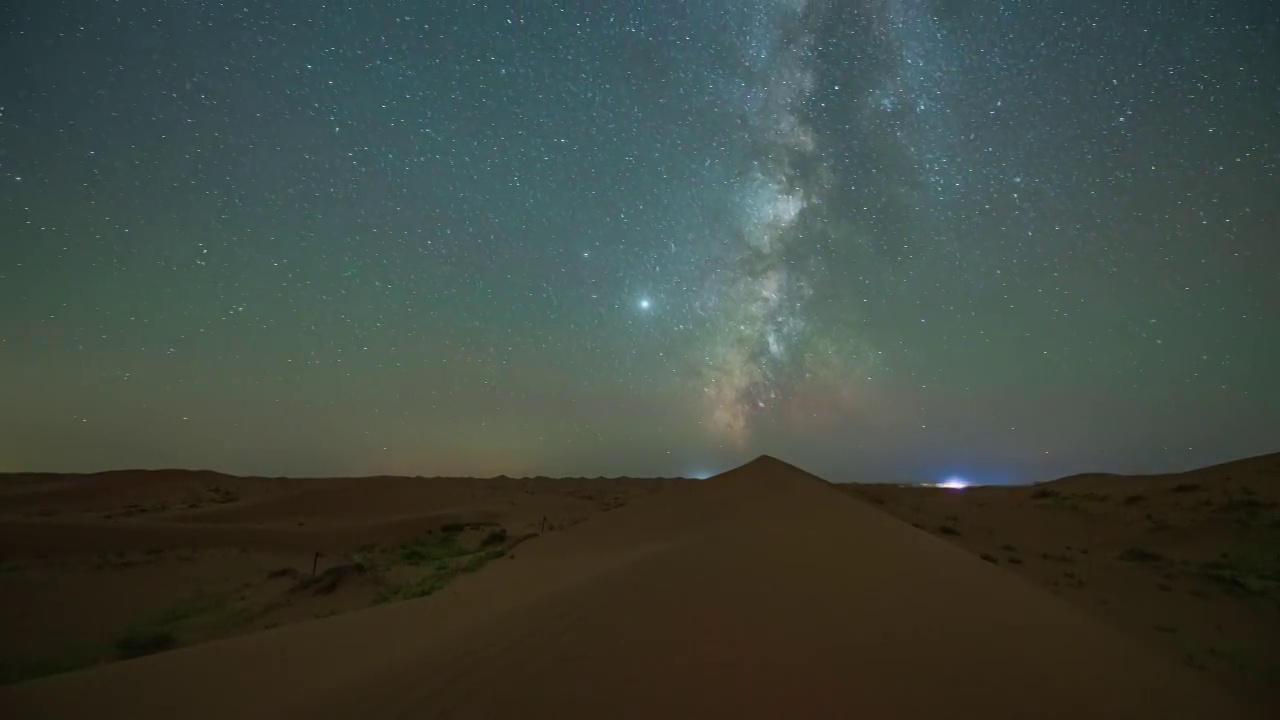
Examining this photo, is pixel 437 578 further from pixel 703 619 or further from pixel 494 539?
pixel 703 619

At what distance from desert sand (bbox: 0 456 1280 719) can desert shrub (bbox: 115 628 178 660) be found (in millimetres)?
72

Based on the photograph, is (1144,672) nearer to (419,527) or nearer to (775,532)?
(775,532)

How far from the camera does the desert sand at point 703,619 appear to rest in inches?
209

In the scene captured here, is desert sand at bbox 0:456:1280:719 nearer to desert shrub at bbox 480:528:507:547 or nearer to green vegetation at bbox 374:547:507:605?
green vegetation at bbox 374:547:507:605

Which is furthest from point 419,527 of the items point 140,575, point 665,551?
point 665,551

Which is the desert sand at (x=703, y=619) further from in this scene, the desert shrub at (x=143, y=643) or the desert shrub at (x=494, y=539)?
the desert shrub at (x=494, y=539)

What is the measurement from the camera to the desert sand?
17.4 feet

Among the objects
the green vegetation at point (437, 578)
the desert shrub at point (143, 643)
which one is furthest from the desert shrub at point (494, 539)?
the desert shrub at point (143, 643)

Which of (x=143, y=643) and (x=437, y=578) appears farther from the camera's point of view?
(x=437, y=578)

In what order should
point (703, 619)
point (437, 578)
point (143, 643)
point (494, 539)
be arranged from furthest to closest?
point (494, 539) → point (437, 578) → point (143, 643) → point (703, 619)

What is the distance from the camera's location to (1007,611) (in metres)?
6.99

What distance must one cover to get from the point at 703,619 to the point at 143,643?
1204cm

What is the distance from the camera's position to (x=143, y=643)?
38.0ft

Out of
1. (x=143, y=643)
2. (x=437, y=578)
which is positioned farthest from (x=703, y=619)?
(x=143, y=643)
